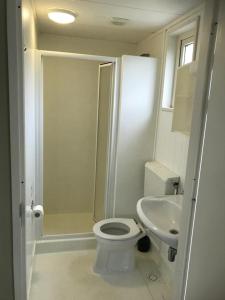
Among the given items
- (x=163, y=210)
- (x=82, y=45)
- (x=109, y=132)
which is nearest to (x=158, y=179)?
(x=163, y=210)

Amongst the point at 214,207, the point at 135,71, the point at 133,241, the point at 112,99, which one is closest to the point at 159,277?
the point at 133,241

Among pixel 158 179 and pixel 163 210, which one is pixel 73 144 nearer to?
pixel 158 179

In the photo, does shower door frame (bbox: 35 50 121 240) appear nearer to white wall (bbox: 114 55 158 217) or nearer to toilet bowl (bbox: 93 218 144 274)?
white wall (bbox: 114 55 158 217)

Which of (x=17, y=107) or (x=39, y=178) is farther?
(x=39, y=178)

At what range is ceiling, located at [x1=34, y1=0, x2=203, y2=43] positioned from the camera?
1.79 metres

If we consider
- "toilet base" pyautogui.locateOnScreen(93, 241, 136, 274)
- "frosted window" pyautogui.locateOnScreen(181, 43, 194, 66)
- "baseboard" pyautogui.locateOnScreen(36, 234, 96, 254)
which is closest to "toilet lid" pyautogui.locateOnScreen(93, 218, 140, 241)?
"toilet base" pyautogui.locateOnScreen(93, 241, 136, 274)

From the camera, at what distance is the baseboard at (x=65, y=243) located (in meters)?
2.53

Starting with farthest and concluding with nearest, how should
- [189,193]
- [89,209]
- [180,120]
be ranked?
[89,209] → [180,120] → [189,193]

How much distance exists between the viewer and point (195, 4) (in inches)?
69.8

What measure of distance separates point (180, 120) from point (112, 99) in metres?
0.82

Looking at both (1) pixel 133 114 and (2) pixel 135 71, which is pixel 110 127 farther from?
(2) pixel 135 71

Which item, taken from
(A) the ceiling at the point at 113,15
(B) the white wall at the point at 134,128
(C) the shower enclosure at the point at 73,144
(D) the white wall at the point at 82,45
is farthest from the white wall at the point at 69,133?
(B) the white wall at the point at 134,128

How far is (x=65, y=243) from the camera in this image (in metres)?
2.58

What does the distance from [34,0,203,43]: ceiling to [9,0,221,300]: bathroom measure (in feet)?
0.03
